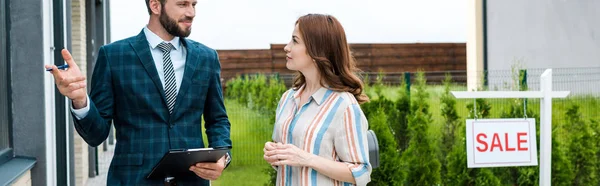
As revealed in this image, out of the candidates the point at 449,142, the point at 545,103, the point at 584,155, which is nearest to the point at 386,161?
the point at 449,142

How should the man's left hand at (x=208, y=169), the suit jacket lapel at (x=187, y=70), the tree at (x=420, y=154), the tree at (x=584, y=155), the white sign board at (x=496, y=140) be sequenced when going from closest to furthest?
the man's left hand at (x=208, y=169)
the suit jacket lapel at (x=187, y=70)
the white sign board at (x=496, y=140)
the tree at (x=420, y=154)
the tree at (x=584, y=155)

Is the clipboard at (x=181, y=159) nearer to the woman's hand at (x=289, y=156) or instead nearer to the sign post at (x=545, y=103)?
the woman's hand at (x=289, y=156)

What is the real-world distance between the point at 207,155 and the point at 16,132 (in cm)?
200

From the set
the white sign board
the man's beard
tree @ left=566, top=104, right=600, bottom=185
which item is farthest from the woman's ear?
tree @ left=566, top=104, right=600, bottom=185

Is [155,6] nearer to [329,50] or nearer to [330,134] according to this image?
[329,50]

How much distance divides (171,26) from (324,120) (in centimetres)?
63

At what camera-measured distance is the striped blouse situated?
2.45 metres

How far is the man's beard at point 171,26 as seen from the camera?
8.76 ft

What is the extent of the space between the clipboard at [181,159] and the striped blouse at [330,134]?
0.23 meters

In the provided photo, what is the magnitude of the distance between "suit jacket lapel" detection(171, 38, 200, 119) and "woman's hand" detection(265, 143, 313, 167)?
0.43 metres

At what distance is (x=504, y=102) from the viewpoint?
866 centimetres

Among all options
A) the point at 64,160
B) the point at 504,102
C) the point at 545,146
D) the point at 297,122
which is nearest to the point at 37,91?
the point at 64,160

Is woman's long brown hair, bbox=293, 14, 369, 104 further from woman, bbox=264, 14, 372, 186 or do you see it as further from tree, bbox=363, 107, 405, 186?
tree, bbox=363, 107, 405, 186

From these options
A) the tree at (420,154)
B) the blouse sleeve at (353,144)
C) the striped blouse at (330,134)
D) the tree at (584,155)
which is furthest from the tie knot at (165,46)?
the tree at (584,155)
